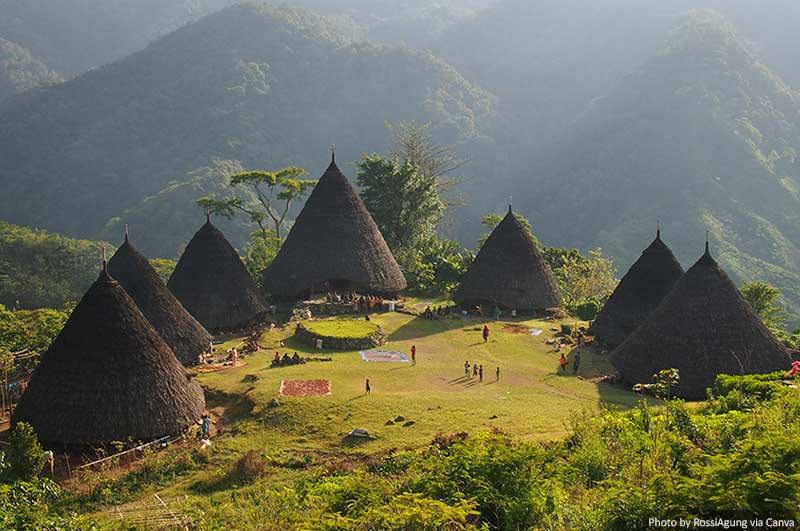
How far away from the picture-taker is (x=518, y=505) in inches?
411

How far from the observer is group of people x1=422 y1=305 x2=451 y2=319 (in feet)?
102

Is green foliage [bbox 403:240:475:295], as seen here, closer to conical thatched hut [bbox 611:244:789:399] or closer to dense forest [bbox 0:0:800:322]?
conical thatched hut [bbox 611:244:789:399]

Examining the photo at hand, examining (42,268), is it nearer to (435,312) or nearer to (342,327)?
(342,327)

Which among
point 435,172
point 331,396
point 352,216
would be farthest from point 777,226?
point 331,396

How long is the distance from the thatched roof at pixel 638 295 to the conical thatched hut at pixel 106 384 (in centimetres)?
1562

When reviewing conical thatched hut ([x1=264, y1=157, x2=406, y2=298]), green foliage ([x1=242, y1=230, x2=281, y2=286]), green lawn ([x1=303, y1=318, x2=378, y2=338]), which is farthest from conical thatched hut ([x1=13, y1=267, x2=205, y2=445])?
green foliage ([x1=242, y1=230, x2=281, y2=286])

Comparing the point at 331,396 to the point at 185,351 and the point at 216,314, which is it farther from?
the point at 216,314

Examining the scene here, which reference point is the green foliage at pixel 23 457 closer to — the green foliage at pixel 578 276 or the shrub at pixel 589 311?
the shrub at pixel 589 311

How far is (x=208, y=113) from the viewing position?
286ft

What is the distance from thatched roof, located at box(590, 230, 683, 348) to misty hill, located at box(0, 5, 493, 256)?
4410 centimetres

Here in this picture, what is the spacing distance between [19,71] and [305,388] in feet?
341

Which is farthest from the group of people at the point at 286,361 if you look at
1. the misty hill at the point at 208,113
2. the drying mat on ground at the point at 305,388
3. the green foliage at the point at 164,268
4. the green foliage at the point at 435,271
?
the misty hill at the point at 208,113

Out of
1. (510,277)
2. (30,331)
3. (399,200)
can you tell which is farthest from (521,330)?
(30,331)

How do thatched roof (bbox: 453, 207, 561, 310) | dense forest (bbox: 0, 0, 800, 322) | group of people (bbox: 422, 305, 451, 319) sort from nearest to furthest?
1. group of people (bbox: 422, 305, 451, 319)
2. thatched roof (bbox: 453, 207, 561, 310)
3. dense forest (bbox: 0, 0, 800, 322)
